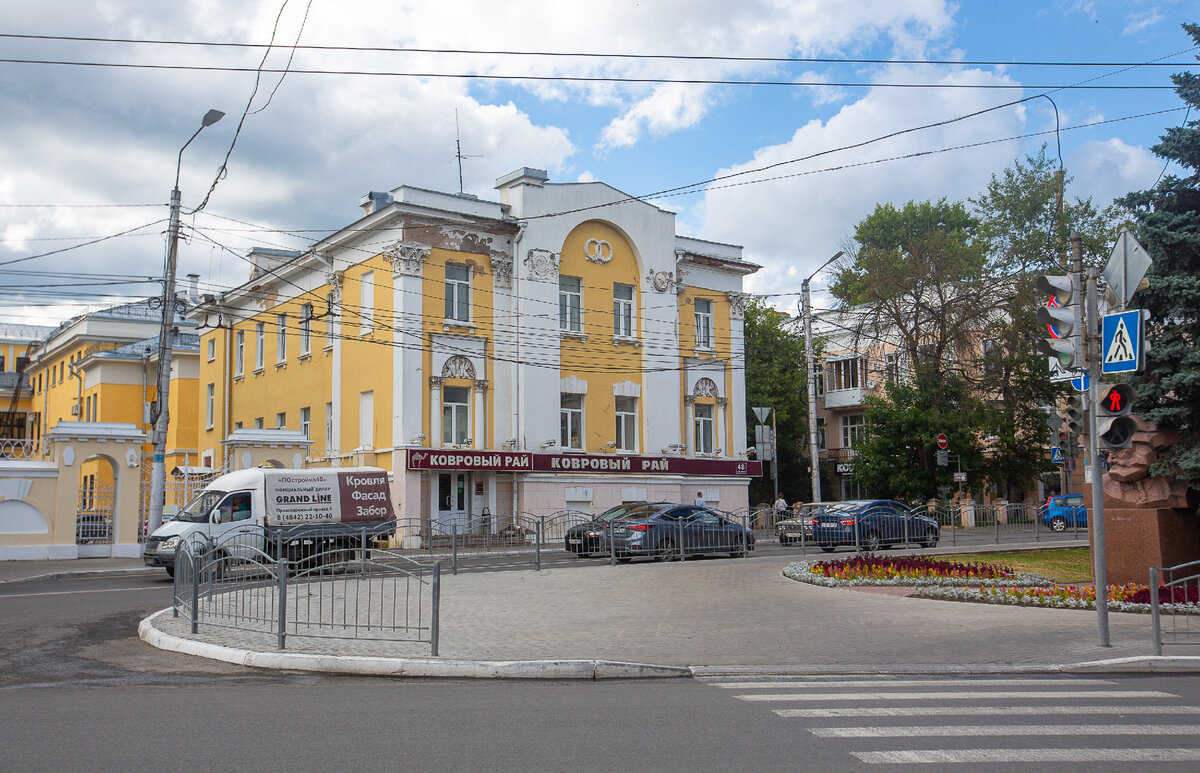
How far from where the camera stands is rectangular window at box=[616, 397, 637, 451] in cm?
3904

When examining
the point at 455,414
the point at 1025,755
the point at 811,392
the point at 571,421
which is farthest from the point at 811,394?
the point at 1025,755

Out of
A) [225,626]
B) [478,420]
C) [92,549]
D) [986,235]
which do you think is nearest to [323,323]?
[478,420]

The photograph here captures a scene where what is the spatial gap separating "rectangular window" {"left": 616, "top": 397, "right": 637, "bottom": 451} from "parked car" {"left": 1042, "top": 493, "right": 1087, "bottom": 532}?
17.9m

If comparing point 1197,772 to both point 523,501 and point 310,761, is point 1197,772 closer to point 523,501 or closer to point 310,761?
point 310,761

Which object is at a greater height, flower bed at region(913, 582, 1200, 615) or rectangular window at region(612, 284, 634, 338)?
rectangular window at region(612, 284, 634, 338)

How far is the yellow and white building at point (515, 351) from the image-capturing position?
112 feet

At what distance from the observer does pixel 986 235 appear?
48875 mm

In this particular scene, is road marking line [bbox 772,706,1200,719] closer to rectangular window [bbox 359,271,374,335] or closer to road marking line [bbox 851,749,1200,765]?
road marking line [bbox 851,749,1200,765]

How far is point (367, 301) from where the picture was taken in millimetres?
35719

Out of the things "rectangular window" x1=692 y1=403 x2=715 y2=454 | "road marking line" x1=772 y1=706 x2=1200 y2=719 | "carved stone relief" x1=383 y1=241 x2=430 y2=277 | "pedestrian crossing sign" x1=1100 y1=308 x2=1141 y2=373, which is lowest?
"road marking line" x1=772 y1=706 x2=1200 y2=719

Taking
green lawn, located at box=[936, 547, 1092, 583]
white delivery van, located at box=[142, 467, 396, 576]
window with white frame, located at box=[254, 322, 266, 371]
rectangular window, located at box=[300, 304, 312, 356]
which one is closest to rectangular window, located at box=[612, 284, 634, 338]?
rectangular window, located at box=[300, 304, 312, 356]

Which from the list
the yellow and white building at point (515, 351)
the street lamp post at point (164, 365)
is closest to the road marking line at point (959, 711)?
the street lamp post at point (164, 365)

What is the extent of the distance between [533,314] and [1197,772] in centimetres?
3131

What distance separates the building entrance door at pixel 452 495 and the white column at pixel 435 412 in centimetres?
128
